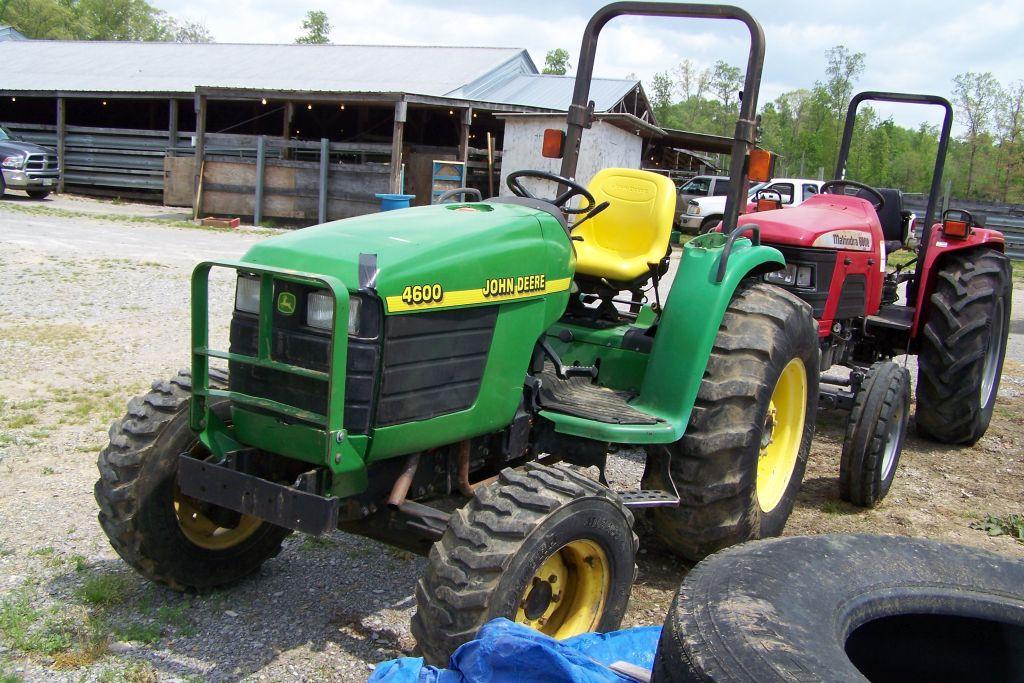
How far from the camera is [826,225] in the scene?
20.5 feet

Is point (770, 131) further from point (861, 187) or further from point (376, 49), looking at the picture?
point (861, 187)

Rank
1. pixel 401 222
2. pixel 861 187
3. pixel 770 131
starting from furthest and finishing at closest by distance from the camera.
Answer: pixel 770 131 → pixel 861 187 → pixel 401 222

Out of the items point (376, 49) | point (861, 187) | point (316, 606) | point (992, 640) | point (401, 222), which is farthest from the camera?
point (376, 49)

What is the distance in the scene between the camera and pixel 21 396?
607 centimetres

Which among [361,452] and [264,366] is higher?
[264,366]

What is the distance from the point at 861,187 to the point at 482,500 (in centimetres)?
517

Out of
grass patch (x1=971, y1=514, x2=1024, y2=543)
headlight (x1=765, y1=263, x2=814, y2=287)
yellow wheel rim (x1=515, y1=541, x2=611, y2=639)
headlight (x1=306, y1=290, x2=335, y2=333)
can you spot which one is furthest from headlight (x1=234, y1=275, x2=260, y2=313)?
grass patch (x1=971, y1=514, x2=1024, y2=543)

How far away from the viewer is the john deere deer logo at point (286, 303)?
3.07 metres

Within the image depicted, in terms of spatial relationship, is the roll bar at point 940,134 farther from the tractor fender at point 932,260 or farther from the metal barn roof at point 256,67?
the metal barn roof at point 256,67

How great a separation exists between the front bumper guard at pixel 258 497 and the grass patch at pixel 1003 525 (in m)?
3.72

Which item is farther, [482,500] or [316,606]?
[316,606]

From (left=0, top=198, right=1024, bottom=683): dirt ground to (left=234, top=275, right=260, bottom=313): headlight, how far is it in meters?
1.22

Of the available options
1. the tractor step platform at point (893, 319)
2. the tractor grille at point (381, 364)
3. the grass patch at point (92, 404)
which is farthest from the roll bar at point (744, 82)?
the grass patch at point (92, 404)

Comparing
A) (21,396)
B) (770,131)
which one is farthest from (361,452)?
(770,131)
